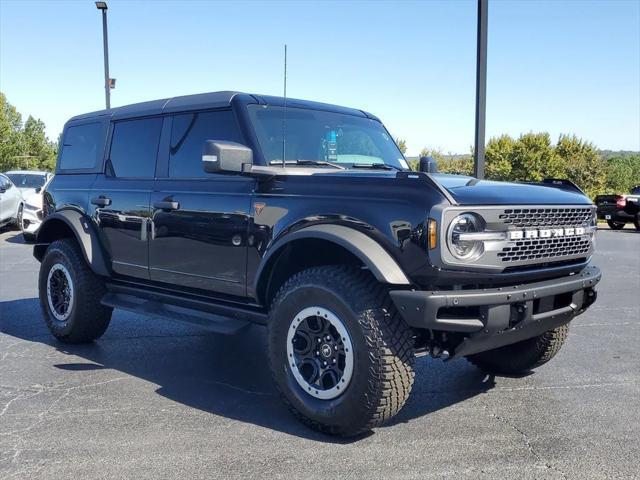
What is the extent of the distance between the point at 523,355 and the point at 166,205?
284 cm

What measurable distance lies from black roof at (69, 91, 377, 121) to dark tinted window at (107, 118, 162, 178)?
0.29ft

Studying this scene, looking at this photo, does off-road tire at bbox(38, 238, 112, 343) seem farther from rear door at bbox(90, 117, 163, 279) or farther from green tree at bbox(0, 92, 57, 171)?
green tree at bbox(0, 92, 57, 171)

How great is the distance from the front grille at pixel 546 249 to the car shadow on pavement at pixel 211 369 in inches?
47.4

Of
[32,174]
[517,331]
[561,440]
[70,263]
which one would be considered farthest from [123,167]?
[32,174]

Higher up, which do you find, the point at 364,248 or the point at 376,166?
the point at 376,166

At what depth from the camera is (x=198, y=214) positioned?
4449 millimetres

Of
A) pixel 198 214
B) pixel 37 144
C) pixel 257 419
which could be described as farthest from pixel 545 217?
pixel 37 144

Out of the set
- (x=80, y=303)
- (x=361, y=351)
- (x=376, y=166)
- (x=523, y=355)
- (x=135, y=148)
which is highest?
(x=135, y=148)

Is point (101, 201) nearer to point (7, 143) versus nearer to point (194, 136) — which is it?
point (194, 136)

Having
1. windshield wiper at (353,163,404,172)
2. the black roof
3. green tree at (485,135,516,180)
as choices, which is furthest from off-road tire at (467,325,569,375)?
green tree at (485,135,516,180)

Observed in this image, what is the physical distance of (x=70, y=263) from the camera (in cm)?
558

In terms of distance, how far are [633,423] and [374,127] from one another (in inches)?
112

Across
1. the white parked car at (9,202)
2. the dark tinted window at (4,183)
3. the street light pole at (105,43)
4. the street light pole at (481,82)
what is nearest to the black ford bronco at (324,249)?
the street light pole at (481,82)

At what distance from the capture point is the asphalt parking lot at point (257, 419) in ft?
10.7
